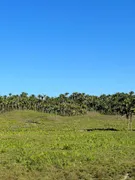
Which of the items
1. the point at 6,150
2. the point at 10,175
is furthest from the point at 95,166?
the point at 6,150

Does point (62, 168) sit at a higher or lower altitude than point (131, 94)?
lower

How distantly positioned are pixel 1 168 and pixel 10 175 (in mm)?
3800

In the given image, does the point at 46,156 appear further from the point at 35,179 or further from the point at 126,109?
the point at 126,109

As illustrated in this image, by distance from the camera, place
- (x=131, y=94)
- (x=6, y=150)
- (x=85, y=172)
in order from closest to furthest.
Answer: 1. (x=85, y=172)
2. (x=6, y=150)
3. (x=131, y=94)

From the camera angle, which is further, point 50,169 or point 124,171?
point 50,169

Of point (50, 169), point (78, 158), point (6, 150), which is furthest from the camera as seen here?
point (6, 150)

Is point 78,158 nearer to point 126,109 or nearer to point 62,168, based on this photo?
point 62,168

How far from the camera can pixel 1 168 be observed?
1319 inches

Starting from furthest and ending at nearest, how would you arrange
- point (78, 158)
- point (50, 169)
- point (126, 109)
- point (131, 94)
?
point (131, 94)
point (126, 109)
point (78, 158)
point (50, 169)

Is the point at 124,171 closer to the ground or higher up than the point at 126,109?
closer to the ground

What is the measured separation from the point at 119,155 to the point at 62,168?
33.4ft

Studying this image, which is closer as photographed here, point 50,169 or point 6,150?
point 50,169

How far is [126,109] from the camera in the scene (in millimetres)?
107250

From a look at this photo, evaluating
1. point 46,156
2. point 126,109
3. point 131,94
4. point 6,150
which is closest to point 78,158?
point 46,156
